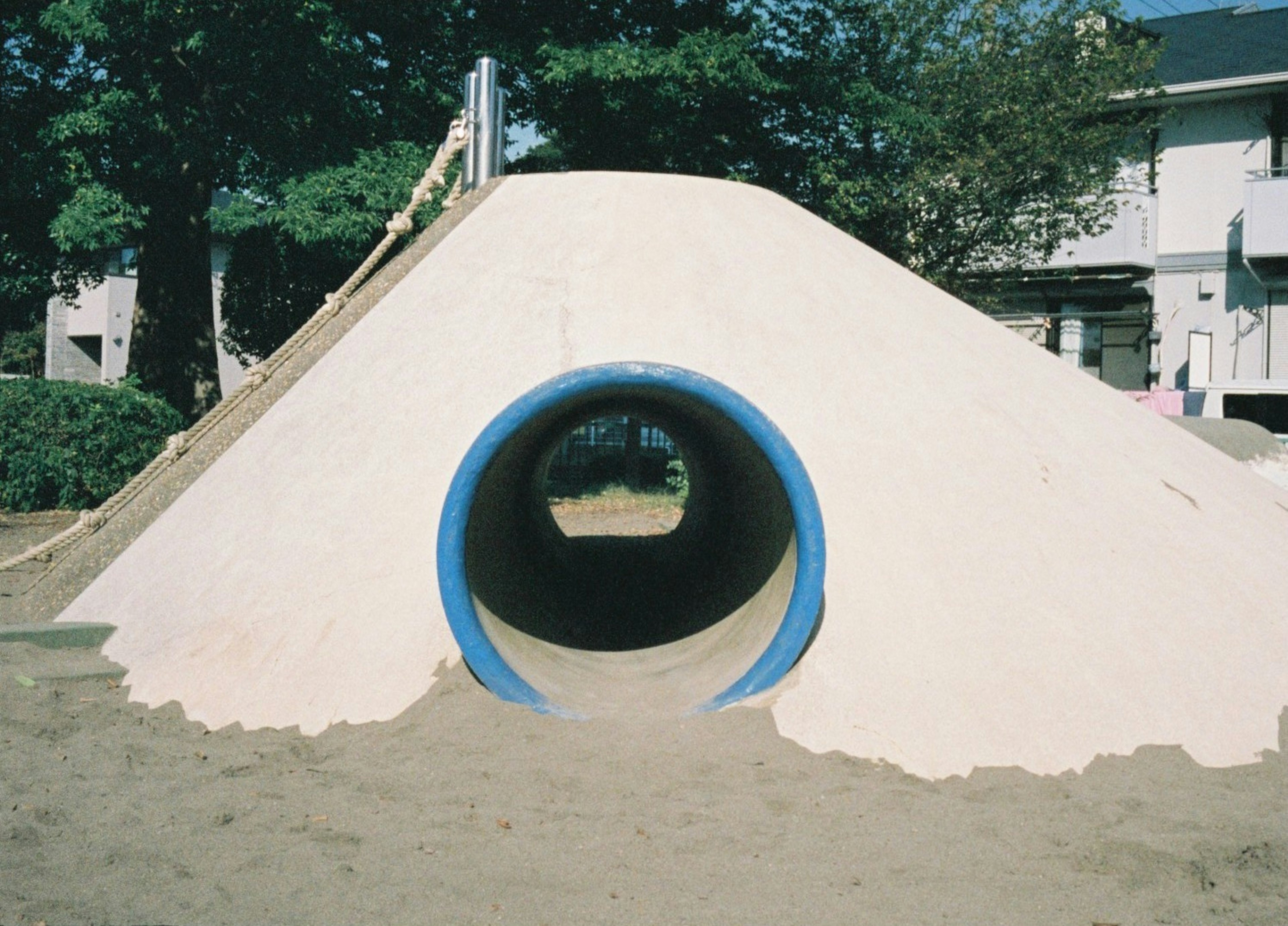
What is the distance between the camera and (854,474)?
5172 millimetres

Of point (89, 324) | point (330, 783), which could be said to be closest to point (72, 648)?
point (330, 783)

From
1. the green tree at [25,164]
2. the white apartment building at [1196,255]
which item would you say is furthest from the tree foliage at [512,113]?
the white apartment building at [1196,255]

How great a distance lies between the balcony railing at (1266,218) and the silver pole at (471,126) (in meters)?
15.6

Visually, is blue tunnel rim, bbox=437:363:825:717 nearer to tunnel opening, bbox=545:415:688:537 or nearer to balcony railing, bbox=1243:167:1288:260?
tunnel opening, bbox=545:415:688:537

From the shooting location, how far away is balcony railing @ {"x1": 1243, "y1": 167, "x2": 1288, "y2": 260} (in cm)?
1839

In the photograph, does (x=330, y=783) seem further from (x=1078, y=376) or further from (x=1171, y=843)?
(x=1078, y=376)

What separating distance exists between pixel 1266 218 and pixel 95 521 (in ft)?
59.7

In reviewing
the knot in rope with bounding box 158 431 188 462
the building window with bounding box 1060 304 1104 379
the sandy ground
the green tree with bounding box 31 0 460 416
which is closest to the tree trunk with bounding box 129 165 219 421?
the green tree with bounding box 31 0 460 416

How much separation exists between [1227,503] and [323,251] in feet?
33.7

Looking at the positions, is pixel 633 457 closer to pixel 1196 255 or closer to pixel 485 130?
pixel 1196 255

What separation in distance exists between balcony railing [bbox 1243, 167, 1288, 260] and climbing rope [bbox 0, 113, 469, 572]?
15.9 metres

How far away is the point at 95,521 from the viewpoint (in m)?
5.96

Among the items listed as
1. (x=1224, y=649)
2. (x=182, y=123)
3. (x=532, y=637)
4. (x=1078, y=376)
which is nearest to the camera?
(x=1224, y=649)

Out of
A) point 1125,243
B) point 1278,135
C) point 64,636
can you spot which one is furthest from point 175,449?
point 1278,135
